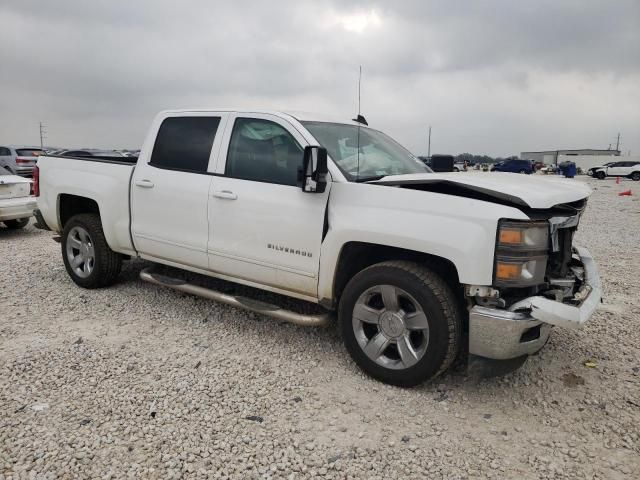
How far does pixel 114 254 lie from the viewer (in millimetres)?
4996

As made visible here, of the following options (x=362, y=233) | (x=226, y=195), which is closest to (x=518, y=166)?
(x=226, y=195)

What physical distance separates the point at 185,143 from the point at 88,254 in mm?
1846

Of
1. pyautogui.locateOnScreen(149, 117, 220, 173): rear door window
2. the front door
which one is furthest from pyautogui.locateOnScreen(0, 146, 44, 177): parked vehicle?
the front door

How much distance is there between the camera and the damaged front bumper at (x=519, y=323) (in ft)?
8.94

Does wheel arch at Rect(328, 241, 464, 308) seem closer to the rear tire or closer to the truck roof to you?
the truck roof

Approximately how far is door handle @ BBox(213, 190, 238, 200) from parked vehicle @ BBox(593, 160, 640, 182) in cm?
4181

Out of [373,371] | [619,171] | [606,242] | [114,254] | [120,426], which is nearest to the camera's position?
[120,426]

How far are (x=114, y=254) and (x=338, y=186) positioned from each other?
9.53 ft

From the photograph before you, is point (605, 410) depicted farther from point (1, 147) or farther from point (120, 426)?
point (1, 147)

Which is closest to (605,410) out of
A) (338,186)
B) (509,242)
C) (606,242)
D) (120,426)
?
(509,242)

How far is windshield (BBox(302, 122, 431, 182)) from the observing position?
3.59 meters

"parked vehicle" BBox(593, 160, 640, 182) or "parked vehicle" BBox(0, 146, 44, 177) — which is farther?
"parked vehicle" BBox(593, 160, 640, 182)

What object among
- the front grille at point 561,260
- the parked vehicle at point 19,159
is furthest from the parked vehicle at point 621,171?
the front grille at point 561,260

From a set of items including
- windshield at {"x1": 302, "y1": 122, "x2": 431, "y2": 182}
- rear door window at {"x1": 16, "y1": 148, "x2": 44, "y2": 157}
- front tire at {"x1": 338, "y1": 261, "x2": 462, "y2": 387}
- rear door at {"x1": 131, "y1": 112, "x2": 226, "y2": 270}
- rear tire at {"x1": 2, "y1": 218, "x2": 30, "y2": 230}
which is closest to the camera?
front tire at {"x1": 338, "y1": 261, "x2": 462, "y2": 387}
